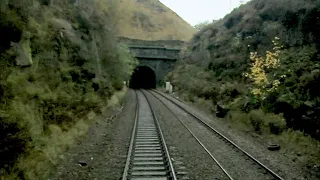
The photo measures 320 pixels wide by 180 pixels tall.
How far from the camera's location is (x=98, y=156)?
11.0 m

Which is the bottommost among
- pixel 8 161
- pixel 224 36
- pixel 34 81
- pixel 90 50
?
pixel 8 161

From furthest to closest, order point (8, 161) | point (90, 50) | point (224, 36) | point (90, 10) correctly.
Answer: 1. point (224, 36)
2. point (90, 10)
3. point (90, 50)
4. point (8, 161)

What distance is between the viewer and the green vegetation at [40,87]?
26.9 feet

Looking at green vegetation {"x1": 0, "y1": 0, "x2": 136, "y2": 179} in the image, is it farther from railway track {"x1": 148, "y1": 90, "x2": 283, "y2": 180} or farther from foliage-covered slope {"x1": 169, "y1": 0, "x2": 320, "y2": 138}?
foliage-covered slope {"x1": 169, "y1": 0, "x2": 320, "y2": 138}

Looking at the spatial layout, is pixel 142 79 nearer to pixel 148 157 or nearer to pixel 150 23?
pixel 150 23

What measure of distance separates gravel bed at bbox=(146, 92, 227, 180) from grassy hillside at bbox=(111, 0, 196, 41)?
69950 millimetres

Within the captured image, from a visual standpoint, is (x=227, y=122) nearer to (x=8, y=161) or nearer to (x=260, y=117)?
(x=260, y=117)

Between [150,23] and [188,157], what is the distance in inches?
3363

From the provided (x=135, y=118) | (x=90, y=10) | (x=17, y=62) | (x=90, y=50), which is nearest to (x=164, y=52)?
(x=90, y=10)

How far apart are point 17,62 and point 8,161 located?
4.12 m

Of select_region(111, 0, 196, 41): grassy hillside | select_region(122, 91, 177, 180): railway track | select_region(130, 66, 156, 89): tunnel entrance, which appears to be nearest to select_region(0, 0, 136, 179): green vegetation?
select_region(122, 91, 177, 180): railway track

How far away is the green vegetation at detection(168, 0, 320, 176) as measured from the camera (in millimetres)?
14758

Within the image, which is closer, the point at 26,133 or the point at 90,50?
the point at 26,133

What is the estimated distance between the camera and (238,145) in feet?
42.7
